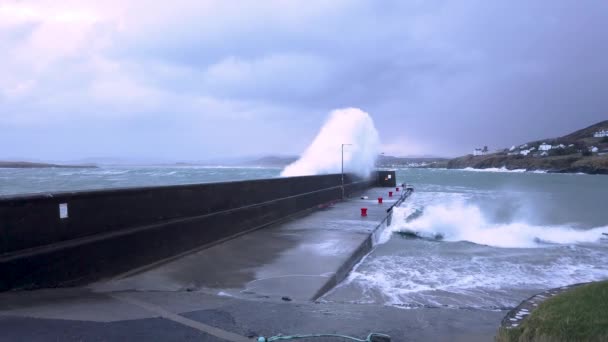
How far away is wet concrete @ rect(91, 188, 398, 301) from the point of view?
22.3 ft

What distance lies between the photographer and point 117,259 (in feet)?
22.9

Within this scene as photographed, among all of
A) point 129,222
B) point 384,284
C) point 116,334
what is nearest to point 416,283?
point 384,284

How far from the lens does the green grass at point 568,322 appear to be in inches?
164

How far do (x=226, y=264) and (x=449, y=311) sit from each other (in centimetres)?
397

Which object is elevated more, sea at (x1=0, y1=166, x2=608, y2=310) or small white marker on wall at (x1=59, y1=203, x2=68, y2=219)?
small white marker on wall at (x1=59, y1=203, x2=68, y2=219)

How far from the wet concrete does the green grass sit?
293 cm

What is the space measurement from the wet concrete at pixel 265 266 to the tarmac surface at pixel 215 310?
18 millimetres

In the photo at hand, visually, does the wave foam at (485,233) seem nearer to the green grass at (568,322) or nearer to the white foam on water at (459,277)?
the white foam on water at (459,277)

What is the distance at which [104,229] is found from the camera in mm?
6973

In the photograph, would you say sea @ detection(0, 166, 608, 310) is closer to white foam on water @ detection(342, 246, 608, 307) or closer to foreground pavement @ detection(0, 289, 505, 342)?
white foam on water @ detection(342, 246, 608, 307)

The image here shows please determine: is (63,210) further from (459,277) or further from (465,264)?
(465,264)

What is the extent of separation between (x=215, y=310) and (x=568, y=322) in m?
3.64

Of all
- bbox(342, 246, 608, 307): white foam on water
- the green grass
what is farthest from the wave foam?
the green grass

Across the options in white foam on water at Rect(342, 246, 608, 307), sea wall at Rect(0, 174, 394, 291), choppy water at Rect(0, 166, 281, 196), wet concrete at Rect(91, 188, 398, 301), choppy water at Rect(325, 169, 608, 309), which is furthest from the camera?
choppy water at Rect(0, 166, 281, 196)
